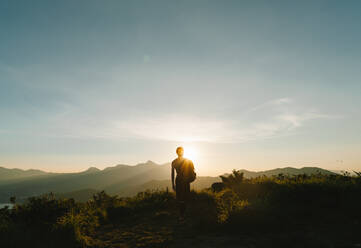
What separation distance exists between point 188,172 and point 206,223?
6.31 ft

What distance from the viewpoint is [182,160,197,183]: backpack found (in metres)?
7.42

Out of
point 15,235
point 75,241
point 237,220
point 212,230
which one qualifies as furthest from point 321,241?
point 15,235

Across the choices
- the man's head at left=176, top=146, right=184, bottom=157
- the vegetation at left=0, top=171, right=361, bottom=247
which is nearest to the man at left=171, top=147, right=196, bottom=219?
the man's head at left=176, top=146, right=184, bottom=157

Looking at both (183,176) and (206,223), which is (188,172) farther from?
(206,223)

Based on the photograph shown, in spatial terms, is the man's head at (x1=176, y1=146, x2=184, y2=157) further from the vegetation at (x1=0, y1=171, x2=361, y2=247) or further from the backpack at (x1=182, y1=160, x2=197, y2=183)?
the vegetation at (x1=0, y1=171, x2=361, y2=247)

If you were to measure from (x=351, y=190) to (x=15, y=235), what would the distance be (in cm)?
911

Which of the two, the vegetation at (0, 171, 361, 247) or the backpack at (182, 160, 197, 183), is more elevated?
the backpack at (182, 160, 197, 183)

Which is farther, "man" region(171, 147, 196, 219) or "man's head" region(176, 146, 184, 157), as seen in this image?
"man's head" region(176, 146, 184, 157)

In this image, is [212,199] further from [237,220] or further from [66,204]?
[66,204]

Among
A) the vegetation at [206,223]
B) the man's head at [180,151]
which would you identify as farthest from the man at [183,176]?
the vegetation at [206,223]

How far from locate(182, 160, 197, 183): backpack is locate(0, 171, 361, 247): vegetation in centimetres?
118

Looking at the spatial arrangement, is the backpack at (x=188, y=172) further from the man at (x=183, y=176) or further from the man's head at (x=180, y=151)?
the man's head at (x=180, y=151)

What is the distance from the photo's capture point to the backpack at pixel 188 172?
24.3 ft

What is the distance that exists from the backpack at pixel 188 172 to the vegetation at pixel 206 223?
3.89ft
